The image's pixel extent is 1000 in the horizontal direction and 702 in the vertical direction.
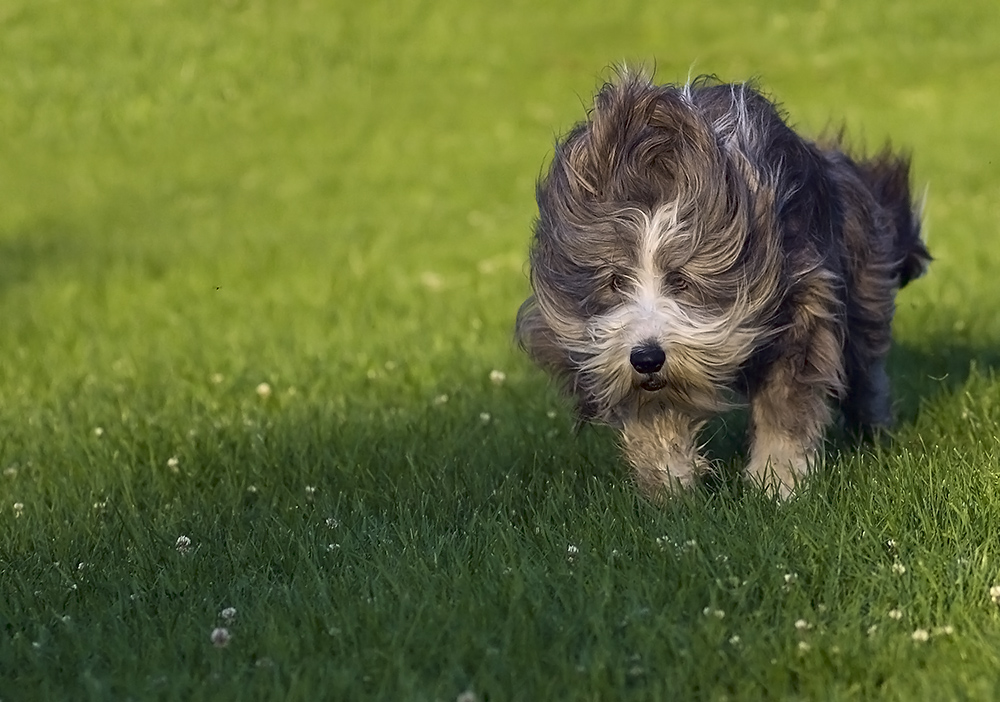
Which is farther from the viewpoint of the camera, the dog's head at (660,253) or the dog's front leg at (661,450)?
the dog's front leg at (661,450)

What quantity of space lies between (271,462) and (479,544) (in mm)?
1712

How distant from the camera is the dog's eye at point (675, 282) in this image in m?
4.66

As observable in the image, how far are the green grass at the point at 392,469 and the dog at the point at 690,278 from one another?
29cm

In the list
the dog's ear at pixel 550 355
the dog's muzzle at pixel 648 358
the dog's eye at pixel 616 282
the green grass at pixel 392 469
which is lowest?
the green grass at pixel 392 469

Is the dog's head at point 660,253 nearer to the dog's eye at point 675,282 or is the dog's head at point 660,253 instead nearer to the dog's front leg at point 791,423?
the dog's eye at point 675,282

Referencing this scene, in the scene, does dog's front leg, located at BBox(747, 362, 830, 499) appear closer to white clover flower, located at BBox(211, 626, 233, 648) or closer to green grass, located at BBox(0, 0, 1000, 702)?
green grass, located at BBox(0, 0, 1000, 702)

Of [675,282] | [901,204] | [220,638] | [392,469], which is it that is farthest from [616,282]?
[901,204]

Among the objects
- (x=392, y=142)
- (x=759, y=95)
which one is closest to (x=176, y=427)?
(x=759, y=95)

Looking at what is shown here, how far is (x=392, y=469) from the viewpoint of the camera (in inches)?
223

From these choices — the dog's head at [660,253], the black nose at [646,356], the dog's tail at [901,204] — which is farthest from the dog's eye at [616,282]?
the dog's tail at [901,204]

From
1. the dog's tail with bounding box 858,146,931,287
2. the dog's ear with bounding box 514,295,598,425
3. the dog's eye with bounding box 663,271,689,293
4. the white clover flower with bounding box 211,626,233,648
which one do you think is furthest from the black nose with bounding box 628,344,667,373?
the dog's tail with bounding box 858,146,931,287

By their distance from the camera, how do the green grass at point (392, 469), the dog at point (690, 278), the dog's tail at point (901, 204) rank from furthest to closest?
the dog's tail at point (901, 204) < the dog at point (690, 278) < the green grass at point (392, 469)

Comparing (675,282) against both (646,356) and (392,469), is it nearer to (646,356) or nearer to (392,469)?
(646,356)

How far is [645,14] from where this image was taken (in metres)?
20.1
